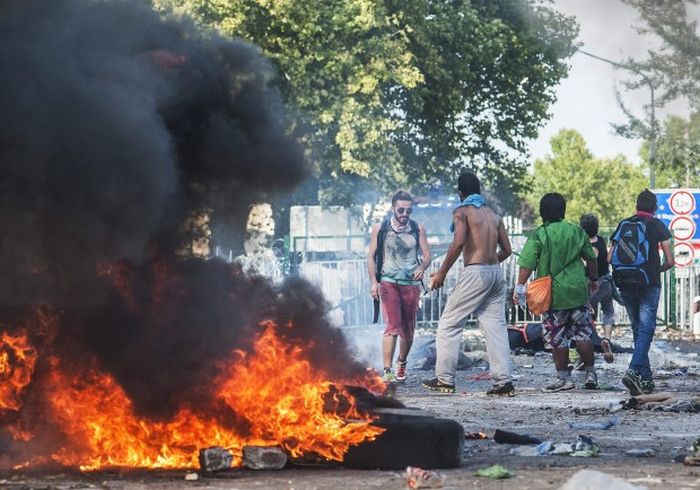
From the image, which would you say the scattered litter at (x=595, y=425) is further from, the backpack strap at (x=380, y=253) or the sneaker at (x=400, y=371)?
the backpack strap at (x=380, y=253)

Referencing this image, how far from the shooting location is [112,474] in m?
7.67

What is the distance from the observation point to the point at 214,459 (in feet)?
25.3

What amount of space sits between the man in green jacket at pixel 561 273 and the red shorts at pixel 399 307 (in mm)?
1288

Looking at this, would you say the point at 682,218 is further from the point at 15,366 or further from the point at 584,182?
the point at 584,182

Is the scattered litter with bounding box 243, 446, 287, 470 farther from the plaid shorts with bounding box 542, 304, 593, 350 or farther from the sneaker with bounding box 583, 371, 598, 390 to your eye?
the sneaker with bounding box 583, 371, 598, 390

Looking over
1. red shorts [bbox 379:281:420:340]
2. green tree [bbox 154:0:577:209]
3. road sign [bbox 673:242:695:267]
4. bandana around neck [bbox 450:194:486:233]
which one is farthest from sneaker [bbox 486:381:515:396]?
green tree [bbox 154:0:577:209]

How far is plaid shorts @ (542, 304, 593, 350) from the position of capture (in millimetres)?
13859

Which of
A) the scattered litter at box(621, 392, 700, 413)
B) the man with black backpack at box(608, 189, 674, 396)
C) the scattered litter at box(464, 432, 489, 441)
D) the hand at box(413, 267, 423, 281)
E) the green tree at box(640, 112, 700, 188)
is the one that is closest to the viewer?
the scattered litter at box(464, 432, 489, 441)

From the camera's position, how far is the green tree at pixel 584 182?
82750mm

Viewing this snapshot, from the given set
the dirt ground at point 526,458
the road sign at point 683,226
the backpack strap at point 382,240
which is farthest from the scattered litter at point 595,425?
the road sign at point 683,226

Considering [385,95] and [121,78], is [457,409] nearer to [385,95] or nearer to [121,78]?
[121,78]

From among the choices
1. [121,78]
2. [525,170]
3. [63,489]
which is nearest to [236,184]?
[121,78]

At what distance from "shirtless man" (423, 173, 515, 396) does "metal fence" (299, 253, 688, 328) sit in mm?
11347

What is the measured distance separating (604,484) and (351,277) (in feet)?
62.8
